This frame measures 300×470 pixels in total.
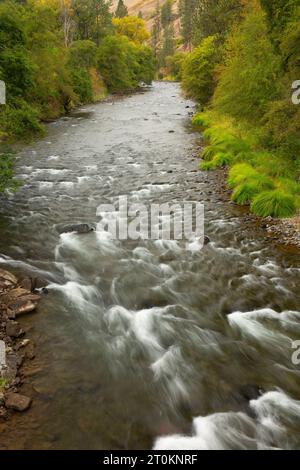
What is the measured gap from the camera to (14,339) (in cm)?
860

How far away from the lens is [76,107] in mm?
51375

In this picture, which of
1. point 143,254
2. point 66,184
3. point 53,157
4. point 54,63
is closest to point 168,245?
point 143,254

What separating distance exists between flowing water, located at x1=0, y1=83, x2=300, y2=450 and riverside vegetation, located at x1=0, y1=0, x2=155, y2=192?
4.35 m

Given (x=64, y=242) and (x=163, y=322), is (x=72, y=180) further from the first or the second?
(x=163, y=322)

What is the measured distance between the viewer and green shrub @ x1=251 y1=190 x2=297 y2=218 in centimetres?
1548

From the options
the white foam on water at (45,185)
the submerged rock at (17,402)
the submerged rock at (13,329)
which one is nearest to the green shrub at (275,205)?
the white foam on water at (45,185)

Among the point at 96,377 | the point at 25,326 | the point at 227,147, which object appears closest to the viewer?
the point at 96,377

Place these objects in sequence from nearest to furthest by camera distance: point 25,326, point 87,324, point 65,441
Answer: point 65,441
point 25,326
point 87,324

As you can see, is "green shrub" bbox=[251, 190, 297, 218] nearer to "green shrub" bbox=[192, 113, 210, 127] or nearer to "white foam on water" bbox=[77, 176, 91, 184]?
"white foam on water" bbox=[77, 176, 91, 184]

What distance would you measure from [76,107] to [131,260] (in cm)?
4357

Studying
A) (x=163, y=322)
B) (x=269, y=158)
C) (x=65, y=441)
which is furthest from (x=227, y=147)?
(x=65, y=441)

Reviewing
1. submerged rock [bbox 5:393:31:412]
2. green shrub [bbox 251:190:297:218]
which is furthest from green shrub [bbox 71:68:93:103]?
submerged rock [bbox 5:393:31:412]

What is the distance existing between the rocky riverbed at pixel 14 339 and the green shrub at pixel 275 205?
385 inches

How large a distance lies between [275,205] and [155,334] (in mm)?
8935
